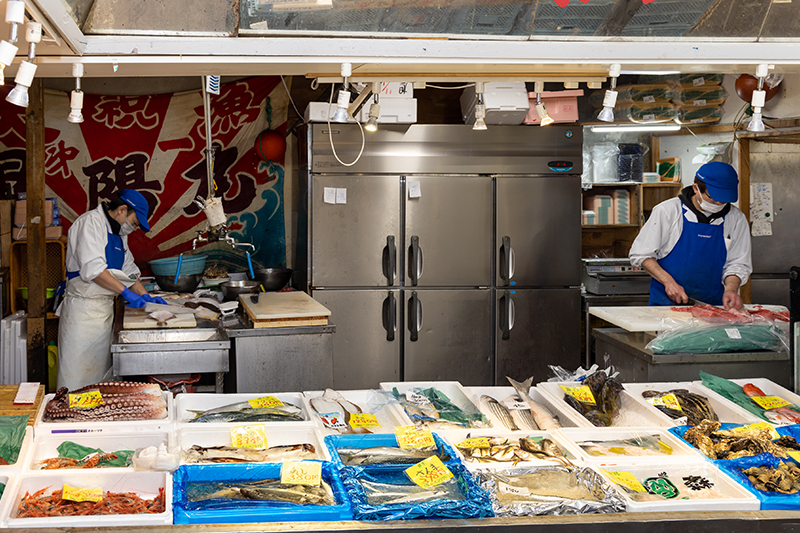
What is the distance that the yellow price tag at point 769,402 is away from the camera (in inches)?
108

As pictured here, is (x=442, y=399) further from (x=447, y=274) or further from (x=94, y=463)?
(x=447, y=274)

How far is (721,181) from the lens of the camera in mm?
3959

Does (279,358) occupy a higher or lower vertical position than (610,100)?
lower

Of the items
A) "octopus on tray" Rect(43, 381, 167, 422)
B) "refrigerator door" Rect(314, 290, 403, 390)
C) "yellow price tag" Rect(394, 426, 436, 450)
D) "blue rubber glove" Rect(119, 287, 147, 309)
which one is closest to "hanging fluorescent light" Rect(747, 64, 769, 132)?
"yellow price tag" Rect(394, 426, 436, 450)

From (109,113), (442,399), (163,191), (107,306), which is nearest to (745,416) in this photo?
(442,399)

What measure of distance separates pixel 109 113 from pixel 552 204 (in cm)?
398

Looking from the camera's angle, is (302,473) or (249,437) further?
(249,437)

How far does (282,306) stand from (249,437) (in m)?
1.98

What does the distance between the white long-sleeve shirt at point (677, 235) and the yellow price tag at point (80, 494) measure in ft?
11.2

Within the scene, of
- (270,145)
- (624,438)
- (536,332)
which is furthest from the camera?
(270,145)

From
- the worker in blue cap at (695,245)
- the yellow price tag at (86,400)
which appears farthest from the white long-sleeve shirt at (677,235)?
the yellow price tag at (86,400)

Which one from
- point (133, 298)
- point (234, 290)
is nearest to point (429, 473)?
point (133, 298)

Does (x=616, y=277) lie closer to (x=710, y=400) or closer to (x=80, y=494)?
(x=710, y=400)

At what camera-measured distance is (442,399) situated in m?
2.80
